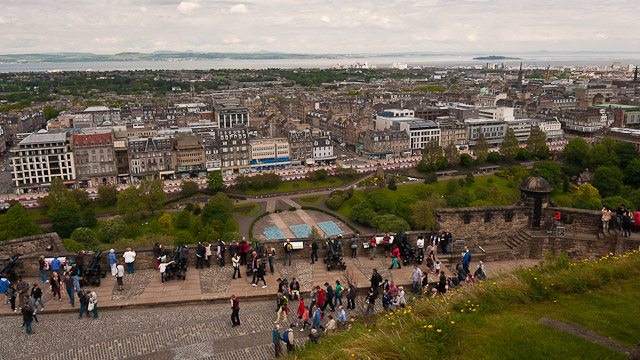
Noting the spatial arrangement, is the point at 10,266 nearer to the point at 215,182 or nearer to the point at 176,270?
the point at 176,270

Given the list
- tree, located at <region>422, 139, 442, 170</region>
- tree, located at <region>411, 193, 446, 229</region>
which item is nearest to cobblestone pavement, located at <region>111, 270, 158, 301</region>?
tree, located at <region>411, 193, 446, 229</region>

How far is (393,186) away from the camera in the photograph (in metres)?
72.0

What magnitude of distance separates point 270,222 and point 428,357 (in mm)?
50605

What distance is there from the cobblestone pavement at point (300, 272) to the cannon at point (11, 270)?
8.34m

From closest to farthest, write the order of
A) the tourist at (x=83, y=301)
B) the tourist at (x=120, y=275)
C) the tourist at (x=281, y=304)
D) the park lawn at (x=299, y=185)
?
the tourist at (x=281, y=304) → the tourist at (x=83, y=301) → the tourist at (x=120, y=275) → the park lawn at (x=299, y=185)

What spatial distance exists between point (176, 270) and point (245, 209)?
4825 cm

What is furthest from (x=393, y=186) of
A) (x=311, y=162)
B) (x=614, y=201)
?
(x=614, y=201)

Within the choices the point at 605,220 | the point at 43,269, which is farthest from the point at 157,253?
the point at 605,220

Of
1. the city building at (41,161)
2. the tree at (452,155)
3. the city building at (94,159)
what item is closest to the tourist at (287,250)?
the city building at (94,159)

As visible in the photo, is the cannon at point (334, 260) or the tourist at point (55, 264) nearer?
the tourist at point (55, 264)

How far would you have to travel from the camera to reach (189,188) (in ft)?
227

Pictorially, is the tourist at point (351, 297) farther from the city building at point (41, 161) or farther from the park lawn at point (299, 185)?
the city building at point (41, 161)

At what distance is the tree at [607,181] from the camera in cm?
6669

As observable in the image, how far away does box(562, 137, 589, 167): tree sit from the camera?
8300 centimetres
